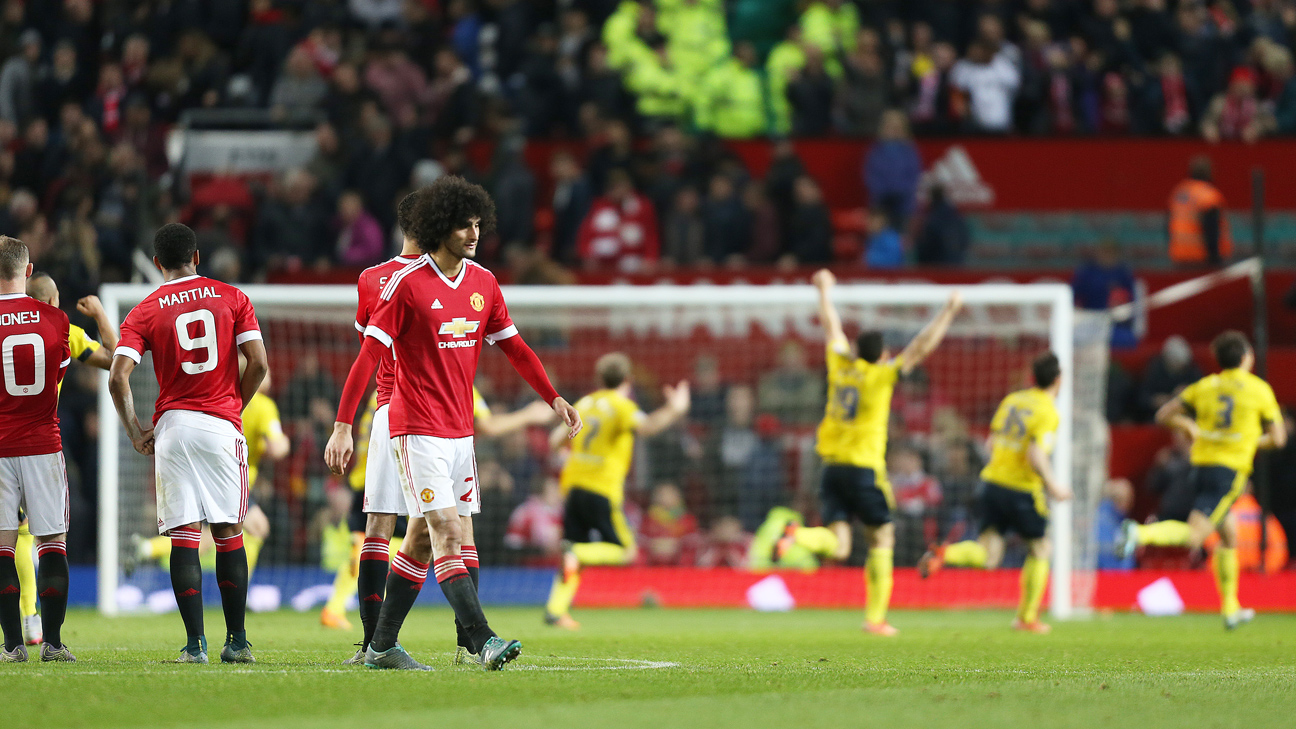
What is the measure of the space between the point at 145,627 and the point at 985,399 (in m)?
8.80

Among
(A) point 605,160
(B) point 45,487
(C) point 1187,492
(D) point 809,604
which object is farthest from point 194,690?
(A) point 605,160

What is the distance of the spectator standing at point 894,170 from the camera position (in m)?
18.0

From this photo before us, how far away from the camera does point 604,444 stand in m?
12.8

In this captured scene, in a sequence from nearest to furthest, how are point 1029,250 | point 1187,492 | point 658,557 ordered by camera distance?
1. point 1187,492
2. point 658,557
3. point 1029,250

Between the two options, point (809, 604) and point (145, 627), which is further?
point (809, 604)

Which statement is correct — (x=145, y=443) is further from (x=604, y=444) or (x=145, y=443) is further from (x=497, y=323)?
(x=604, y=444)

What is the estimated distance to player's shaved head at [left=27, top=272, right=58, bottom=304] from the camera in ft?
27.1

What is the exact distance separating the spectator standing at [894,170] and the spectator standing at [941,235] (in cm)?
32

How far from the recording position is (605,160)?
18016mm

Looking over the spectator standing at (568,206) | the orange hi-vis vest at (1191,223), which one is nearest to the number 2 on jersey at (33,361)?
the spectator standing at (568,206)

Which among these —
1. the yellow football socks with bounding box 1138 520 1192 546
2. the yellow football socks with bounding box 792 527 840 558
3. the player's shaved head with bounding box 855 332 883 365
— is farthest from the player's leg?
the yellow football socks with bounding box 1138 520 1192 546

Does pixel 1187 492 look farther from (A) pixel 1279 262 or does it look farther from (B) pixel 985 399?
(A) pixel 1279 262

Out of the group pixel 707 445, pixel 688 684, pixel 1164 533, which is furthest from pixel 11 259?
pixel 707 445

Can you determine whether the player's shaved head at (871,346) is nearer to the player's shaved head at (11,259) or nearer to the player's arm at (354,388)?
the player's arm at (354,388)
